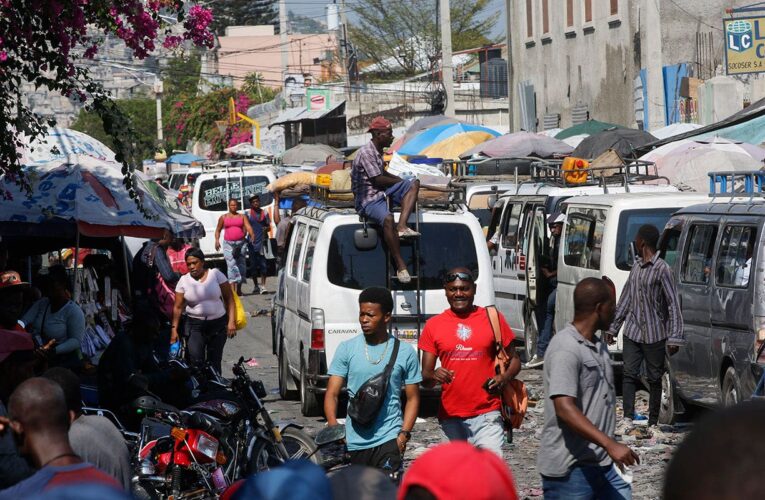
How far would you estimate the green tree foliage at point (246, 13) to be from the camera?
114m

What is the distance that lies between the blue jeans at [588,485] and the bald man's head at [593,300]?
2.45 ft

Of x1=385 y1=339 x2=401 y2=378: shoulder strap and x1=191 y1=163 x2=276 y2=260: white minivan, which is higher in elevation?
x1=191 y1=163 x2=276 y2=260: white minivan

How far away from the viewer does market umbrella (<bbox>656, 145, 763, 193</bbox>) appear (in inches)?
777

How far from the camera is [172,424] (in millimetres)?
9227

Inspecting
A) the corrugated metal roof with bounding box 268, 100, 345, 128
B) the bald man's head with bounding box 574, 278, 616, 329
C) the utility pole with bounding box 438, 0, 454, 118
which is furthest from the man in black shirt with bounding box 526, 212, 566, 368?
the corrugated metal roof with bounding box 268, 100, 345, 128

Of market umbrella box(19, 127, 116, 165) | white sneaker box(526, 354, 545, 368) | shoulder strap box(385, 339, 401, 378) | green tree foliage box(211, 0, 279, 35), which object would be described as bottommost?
white sneaker box(526, 354, 545, 368)

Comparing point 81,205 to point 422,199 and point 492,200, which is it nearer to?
point 422,199

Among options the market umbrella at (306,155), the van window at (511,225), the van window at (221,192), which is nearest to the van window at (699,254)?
the van window at (511,225)

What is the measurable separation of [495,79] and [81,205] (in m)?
48.5

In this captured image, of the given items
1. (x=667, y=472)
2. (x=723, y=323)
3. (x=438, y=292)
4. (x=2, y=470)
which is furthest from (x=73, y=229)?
(x=667, y=472)

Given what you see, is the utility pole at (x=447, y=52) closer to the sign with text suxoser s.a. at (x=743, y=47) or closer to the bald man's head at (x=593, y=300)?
the sign with text suxoser s.a. at (x=743, y=47)

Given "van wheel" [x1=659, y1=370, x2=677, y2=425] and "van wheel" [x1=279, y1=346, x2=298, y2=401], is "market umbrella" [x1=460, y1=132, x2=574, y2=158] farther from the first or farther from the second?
"van wheel" [x1=659, y1=370, x2=677, y2=425]

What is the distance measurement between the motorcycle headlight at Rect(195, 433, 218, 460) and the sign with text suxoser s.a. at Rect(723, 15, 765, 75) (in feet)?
53.8

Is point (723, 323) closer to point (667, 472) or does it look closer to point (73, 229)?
point (73, 229)
